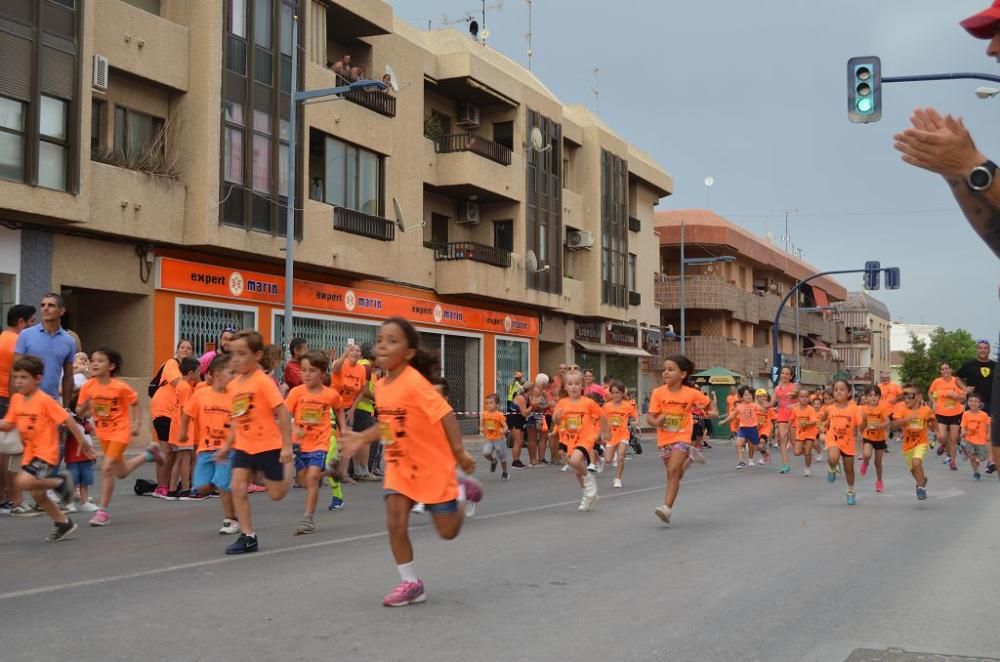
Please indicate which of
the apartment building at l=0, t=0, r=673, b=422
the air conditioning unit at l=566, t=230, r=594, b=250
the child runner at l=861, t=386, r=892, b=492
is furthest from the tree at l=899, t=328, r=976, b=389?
the child runner at l=861, t=386, r=892, b=492

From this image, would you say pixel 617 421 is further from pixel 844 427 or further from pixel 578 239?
pixel 578 239

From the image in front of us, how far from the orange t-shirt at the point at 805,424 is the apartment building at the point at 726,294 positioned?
34627 millimetres

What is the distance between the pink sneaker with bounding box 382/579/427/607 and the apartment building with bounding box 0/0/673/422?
50.0ft

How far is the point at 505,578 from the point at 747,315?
2284 inches

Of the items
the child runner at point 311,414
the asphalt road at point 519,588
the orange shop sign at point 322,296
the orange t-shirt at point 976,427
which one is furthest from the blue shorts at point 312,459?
the orange t-shirt at point 976,427

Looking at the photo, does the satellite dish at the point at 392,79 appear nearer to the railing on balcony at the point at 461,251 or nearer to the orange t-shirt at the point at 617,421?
the railing on balcony at the point at 461,251

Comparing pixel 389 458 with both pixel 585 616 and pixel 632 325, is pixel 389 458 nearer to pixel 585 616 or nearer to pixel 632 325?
pixel 585 616

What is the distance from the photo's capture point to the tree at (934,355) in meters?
102

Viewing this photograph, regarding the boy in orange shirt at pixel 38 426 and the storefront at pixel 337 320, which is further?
the storefront at pixel 337 320

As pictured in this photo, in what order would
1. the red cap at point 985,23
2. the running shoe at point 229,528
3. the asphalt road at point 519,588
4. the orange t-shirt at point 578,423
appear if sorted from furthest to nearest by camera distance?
1. the orange t-shirt at point 578,423
2. the running shoe at point 229,528
3. the asphalt road at point 519,588
4. the red cap at point 985,23

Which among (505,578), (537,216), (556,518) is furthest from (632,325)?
(505,578)

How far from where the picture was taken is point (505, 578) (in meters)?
7.92

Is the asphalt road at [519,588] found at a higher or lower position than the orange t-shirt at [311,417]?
lower

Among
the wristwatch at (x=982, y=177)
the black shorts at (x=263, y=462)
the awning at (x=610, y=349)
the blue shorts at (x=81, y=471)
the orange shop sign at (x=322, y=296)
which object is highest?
the orange shop sign at (x=322, y=296)
